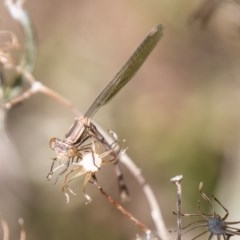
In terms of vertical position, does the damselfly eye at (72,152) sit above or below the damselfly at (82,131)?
below

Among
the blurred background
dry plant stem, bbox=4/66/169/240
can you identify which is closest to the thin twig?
dry plant stem, bbox=4/66/169/240

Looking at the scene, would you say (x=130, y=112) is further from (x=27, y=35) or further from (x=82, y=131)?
(x=82, y=131)

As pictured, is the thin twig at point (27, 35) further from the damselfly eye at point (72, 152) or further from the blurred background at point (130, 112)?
the blurred background at point (130, 112)

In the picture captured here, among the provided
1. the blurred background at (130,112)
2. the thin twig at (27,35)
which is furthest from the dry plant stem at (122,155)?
the blurred background at (130,112)

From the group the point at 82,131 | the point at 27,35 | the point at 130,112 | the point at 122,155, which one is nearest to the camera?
the point at 82,131

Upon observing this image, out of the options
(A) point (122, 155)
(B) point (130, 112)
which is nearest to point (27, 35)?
(A) point (122, 155)

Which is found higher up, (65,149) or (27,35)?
(27,35)

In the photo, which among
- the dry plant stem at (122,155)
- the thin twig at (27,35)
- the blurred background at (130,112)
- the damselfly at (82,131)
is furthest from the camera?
the blurred background at (130,112)

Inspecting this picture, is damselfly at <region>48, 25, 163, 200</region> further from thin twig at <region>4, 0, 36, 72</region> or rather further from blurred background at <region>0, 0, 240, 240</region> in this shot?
blurred background at <region>0, 0, 240, 240</region>

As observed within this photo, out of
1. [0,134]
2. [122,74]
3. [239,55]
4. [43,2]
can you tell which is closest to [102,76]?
[43,2]
